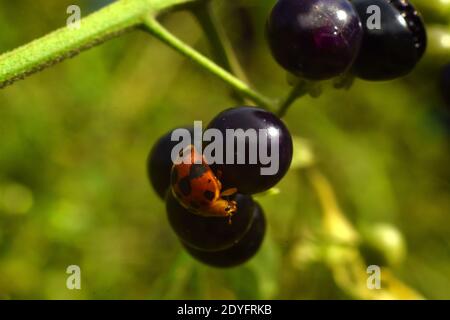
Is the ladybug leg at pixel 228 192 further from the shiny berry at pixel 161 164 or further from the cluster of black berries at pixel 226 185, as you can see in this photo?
the shiny berry at pixel 161 164

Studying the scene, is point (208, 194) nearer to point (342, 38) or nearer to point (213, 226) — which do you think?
point (213, 226)

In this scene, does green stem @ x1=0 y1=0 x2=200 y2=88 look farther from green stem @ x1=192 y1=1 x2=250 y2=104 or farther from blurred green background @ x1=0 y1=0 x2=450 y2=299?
blurred green background @ x1=0 y1=0 x2=450 y2=299

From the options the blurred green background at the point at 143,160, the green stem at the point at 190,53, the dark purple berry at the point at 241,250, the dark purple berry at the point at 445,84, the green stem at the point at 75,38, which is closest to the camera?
the green stem at the point at 75,38

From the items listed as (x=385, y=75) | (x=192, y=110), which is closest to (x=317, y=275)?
(x=385, y=75)

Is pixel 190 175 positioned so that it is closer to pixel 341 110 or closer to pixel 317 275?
pixel 317 275

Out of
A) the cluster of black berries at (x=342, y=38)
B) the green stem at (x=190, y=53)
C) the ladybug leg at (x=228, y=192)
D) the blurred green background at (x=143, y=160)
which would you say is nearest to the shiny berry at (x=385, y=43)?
the cluster of black berries at (x=342, y=38)

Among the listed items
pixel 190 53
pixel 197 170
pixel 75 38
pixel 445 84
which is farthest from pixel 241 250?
pixel 445 84
